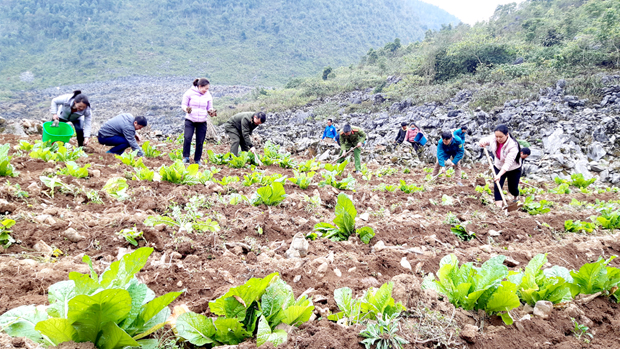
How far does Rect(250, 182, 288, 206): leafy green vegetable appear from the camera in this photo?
13.0 feet

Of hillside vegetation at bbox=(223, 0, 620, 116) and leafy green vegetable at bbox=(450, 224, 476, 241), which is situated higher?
hillside vegetation at bbox=(223, 0, 620, 116)

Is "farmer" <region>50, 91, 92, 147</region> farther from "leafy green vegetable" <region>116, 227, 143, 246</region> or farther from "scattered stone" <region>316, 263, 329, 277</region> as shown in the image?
"scattered stone" <region>316, 263, 329, 277</region>

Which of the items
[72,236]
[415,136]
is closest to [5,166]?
[72,236]

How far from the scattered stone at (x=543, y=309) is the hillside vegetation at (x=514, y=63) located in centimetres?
1482

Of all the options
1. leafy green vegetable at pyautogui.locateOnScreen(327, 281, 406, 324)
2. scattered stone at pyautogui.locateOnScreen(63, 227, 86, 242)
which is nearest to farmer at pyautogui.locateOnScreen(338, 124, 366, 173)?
scattered stone at pyautogui.locateOnScreen(63, 227, 86, 242)

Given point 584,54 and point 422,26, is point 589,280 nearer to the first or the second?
point 584,54

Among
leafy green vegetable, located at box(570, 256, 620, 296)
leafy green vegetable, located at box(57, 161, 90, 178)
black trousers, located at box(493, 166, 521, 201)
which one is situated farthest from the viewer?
black trousers, located at box(493, 166, 521, 201)

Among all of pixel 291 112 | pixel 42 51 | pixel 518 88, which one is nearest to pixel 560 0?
pixel 518 88

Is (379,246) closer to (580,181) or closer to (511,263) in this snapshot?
(511,263)

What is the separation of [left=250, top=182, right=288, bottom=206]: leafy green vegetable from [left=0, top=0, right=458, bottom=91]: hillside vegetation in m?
54.2

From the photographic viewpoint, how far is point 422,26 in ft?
355

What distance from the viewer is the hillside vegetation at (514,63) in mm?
16188

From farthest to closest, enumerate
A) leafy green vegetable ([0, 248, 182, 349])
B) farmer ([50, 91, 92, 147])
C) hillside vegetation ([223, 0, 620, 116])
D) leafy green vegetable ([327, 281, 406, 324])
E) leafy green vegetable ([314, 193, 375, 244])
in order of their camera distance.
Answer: hillside vegetation ([223, 0, 620, 116])
farmer ([50, 91, 92, 147])
leafy green vegetable ([314, 193, 375, 244])
leafy green vegetable ([327, 281, 406, 324])
leafy green vegetable ([0, 248, 182, 349])

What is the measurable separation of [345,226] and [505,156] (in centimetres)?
389
